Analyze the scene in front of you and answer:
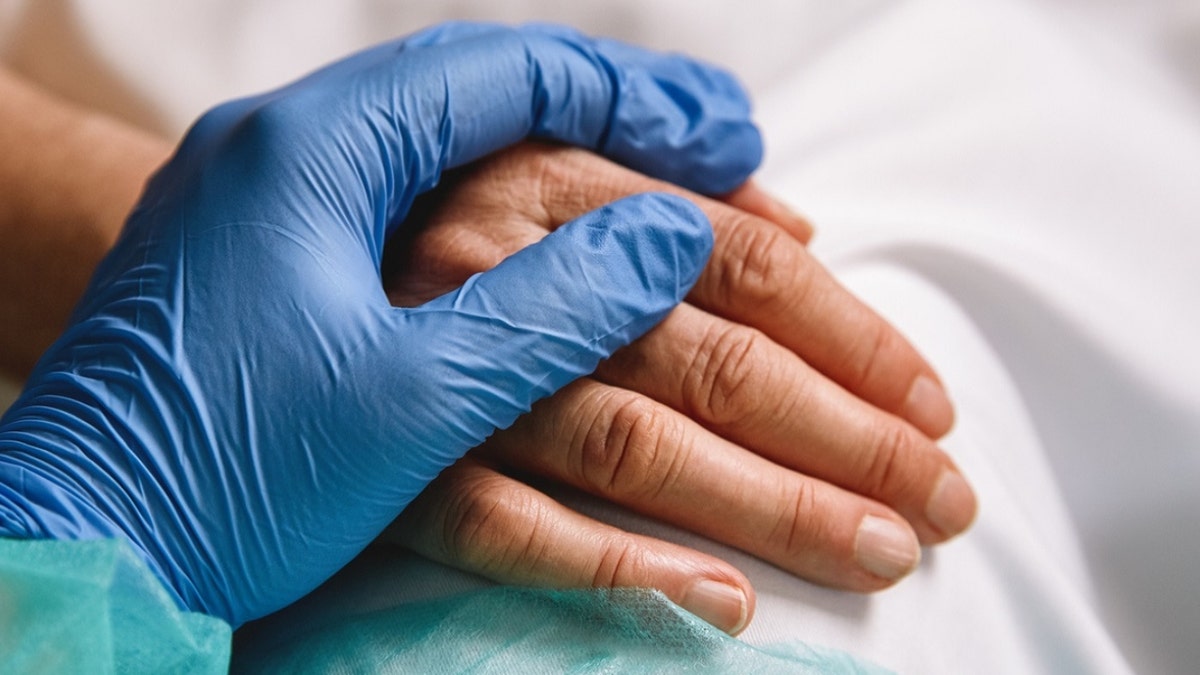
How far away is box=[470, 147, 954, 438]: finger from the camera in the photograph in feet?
3.17

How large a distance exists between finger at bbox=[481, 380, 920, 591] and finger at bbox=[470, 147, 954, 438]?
5.8 inches

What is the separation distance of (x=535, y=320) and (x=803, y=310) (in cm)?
29

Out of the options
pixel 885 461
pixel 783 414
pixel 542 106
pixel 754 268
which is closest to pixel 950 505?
pixel 885 461

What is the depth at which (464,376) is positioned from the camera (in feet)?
2.59

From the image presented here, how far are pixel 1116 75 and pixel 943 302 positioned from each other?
1.40 ft

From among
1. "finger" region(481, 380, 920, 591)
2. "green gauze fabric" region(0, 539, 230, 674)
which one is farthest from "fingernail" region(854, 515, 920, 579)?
"green gauze fabric" region(0, 539, 230, 674)

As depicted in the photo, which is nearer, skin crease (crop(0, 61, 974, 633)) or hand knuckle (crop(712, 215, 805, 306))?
skin crease (crop(0, 61, 974, 633))

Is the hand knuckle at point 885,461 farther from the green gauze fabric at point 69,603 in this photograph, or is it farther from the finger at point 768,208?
the green gauze fabric at point 69,603

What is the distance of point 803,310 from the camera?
38.1 inches

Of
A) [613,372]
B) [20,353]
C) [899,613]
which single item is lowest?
[20,353]

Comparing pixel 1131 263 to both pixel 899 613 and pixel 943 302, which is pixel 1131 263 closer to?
pixel 943 302

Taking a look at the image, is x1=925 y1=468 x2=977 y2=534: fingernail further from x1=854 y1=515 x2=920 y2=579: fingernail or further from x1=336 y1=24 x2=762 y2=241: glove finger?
x1=336 y1=24 x2=762 y2=241: glove finger

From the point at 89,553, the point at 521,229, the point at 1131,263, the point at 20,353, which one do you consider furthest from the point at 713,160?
the point at 20,353

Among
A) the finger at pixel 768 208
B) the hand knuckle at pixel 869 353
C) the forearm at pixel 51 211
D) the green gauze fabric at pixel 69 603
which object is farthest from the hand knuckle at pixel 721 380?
the forearm at pixel 51 211
